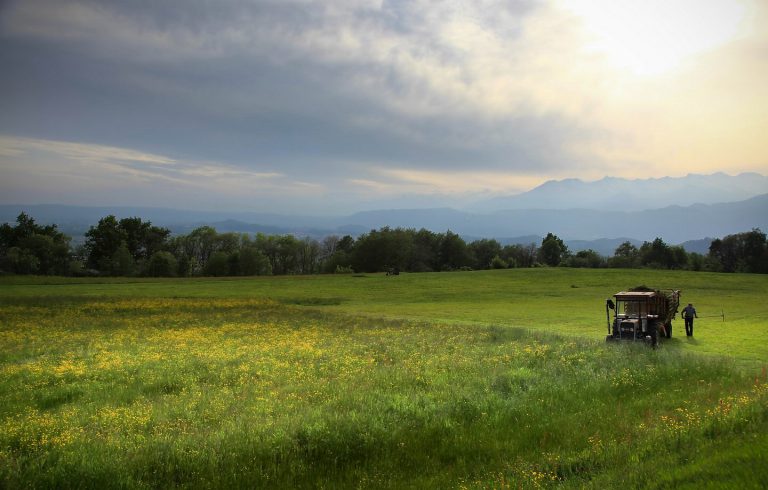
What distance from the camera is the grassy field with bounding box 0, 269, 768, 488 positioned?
9750 millimetres

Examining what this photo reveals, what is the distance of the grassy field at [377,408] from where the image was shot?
975cm

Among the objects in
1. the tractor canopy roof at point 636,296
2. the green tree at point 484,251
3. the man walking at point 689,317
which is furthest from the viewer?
the green tree at point 484,251

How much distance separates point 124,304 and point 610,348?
43879mm

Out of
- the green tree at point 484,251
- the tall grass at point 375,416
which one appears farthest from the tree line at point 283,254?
the tall grass at point 375,416

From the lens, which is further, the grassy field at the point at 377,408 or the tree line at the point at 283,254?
the tree line at the point at 283,254

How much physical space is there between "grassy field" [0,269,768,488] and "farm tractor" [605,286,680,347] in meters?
1.23

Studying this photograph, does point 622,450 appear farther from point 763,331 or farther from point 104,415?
point 763,331

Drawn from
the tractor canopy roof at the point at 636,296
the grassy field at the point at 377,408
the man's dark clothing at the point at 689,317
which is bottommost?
the grassy field at the point at 377,408

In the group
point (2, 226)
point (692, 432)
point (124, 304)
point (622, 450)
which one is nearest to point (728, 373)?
point (692, 432)

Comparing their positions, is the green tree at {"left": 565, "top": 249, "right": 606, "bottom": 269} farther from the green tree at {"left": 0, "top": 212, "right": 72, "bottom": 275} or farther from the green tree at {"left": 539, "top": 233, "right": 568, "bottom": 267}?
the green tree at {"left": 0, "top": 212, "right": 72, "bottom": 275}

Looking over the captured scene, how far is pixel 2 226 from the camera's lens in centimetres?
11288

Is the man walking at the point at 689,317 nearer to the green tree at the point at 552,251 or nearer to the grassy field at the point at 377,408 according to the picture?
the grassy field at the point at 377,408

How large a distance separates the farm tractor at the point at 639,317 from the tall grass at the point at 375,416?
3.40m

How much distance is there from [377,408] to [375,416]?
2.47 ft
